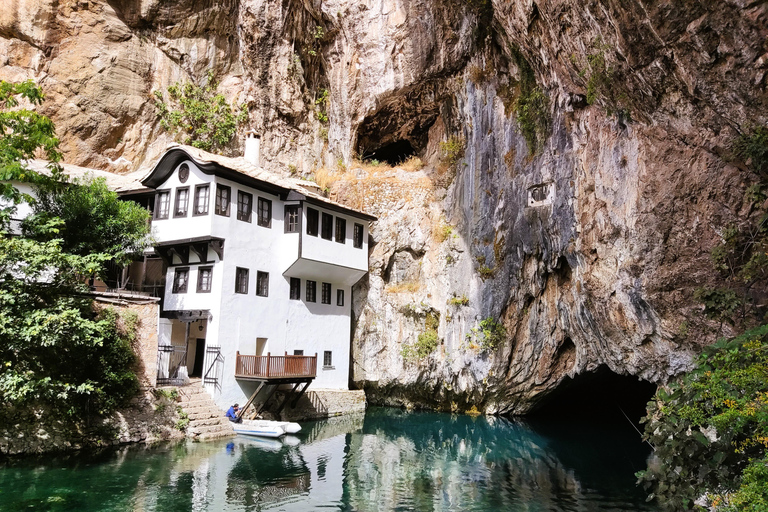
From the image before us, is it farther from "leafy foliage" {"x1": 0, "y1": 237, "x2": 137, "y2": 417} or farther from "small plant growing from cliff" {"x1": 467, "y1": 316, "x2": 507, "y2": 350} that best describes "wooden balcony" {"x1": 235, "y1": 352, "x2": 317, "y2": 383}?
"small plant growing from cliff" {"x1": 467, "y1": 316, "x2": 507, "y2": 350}

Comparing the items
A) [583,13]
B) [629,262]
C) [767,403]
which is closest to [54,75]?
[583,13]

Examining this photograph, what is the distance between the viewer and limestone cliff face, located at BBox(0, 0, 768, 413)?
16.8m

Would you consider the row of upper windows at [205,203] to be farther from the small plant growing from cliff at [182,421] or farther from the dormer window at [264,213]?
the small plant growing from cliff at [182,421]

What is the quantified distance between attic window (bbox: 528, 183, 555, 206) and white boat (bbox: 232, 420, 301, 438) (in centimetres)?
1395

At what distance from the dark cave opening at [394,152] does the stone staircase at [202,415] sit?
66.6 feet

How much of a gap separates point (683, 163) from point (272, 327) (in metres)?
18.0

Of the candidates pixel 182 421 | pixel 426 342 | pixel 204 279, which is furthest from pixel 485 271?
pixel 182 421

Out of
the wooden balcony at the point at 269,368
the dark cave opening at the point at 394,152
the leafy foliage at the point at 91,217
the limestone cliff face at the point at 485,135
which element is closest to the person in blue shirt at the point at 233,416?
the wooden balcony at the point at 269,368

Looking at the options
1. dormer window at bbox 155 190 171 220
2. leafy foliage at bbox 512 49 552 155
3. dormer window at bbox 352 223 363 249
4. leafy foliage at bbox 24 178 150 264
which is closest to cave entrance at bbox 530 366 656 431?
leafy foliage at bbox 512 49 552 155

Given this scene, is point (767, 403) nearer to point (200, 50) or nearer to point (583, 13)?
point (583, 13)

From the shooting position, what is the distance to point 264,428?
862 inches

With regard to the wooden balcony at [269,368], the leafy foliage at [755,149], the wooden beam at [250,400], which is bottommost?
the wooden beam at [250,400]

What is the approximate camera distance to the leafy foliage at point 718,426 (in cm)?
992

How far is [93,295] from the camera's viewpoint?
790 inches
